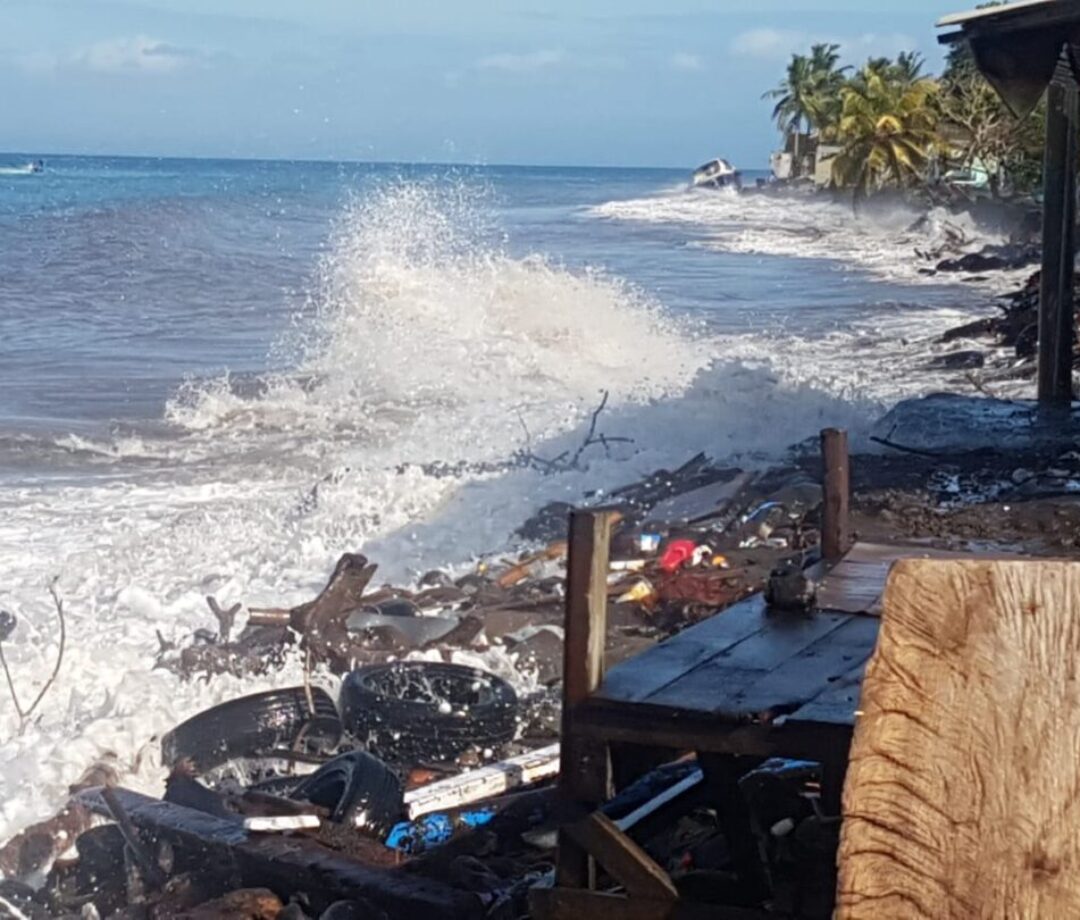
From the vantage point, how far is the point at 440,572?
9.90 meters

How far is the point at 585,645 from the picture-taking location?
13.2 feet

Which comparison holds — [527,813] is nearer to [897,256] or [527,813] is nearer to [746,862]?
[746,862]

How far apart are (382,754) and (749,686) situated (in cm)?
276

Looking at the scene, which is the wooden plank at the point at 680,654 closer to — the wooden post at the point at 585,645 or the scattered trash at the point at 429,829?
the wooden post at the point at 585,645

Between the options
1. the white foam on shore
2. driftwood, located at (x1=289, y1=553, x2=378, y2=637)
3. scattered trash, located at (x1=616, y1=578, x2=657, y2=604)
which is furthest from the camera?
the white foam on shore

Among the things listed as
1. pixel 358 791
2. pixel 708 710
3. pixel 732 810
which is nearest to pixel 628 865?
pixel 708 710

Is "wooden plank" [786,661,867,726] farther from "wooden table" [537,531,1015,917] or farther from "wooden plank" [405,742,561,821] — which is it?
"wooden plank" [405,742,561,821]

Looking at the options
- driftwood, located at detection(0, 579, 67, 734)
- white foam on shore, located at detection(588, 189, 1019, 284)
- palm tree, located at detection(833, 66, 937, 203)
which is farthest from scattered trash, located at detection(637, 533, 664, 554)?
palm tree, located at detection(833, 66, 937, 203)

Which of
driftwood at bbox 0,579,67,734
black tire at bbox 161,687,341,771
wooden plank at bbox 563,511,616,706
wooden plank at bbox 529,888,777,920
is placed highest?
wooden plank at bbox 563,511,616,706

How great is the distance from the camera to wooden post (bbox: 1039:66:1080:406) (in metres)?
11.9

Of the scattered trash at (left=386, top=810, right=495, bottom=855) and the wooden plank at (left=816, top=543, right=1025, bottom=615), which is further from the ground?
the wooden plank at (left=816, top=543, right=1025, bottom=615)

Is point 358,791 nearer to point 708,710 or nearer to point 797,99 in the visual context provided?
point 708,710

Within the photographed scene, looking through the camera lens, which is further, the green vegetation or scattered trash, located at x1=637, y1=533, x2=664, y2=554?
the green vegetation

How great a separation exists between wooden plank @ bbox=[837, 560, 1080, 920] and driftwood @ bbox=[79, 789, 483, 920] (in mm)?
2492
